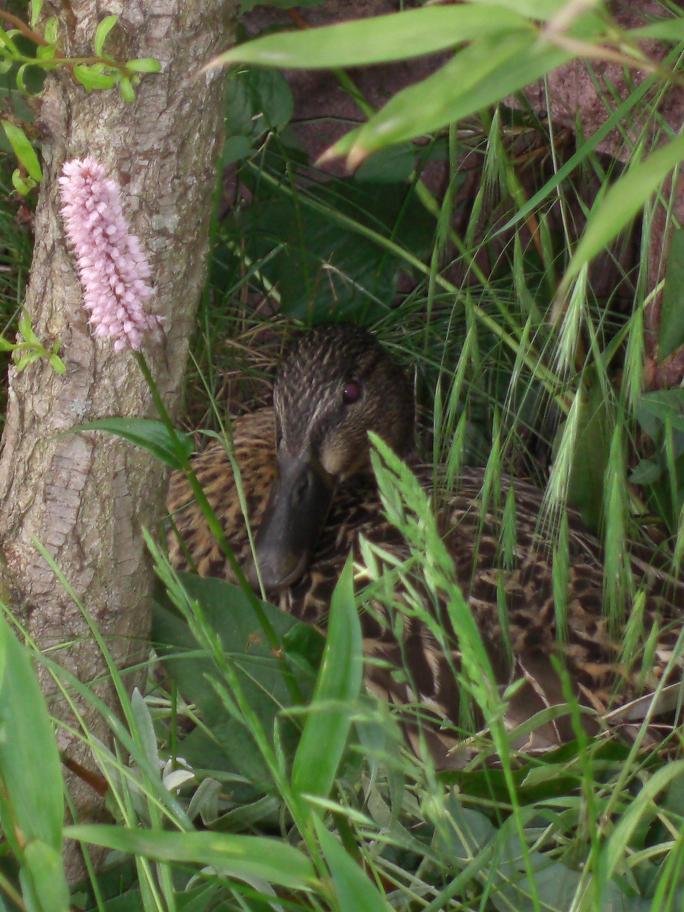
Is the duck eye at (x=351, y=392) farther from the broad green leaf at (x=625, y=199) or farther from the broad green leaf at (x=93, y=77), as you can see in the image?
the broad green leaf at (x=625, y=199)

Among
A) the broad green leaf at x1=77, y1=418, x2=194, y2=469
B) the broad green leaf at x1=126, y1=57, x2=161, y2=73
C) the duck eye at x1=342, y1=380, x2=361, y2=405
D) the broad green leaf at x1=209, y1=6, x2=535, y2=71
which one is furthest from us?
the duck eye at x1=342, y1=380, x2=361, y2=405

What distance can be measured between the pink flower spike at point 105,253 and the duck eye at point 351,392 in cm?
113

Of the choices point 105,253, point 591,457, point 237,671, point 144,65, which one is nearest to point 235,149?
point 591,457

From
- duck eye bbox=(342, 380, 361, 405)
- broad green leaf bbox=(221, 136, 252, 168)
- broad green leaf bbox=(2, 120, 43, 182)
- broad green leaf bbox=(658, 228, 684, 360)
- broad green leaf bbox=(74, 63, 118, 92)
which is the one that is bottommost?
duck eye bbox=(342, 380, 361, 405)

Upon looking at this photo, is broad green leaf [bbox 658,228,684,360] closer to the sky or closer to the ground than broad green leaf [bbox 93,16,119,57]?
closer to the ground

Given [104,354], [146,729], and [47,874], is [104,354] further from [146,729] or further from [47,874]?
[47,874]

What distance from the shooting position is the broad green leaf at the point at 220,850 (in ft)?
2.65

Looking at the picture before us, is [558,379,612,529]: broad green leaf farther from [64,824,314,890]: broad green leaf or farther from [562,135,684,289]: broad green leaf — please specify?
[562,135,684,289]: broad green leaf

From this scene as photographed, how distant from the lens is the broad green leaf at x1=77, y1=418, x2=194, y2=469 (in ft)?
3.07

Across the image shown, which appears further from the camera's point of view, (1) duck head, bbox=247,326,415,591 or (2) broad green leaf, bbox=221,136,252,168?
(2) broad green leaf, bbox=221,136,252,168

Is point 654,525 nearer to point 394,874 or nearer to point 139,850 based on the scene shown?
→ point 394,874

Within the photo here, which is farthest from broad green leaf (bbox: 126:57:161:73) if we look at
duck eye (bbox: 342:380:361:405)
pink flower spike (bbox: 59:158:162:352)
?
duck eye (bbox: 342:380:361:405)

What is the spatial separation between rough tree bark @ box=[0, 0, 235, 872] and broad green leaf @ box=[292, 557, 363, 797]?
13.5 inches

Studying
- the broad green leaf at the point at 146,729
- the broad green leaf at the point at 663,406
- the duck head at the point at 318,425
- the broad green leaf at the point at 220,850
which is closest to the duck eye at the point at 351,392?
the duck head at the point at 318,425
